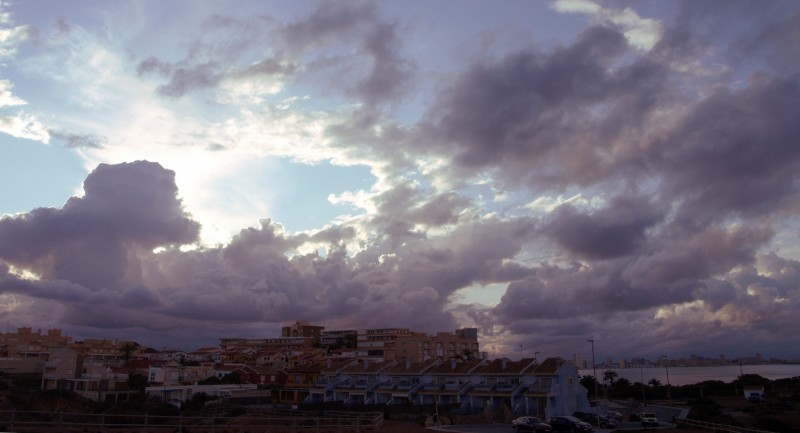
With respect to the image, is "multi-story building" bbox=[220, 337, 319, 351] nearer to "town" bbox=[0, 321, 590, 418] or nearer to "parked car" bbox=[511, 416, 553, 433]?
"town" bbox=[0, 321, 590, 418]

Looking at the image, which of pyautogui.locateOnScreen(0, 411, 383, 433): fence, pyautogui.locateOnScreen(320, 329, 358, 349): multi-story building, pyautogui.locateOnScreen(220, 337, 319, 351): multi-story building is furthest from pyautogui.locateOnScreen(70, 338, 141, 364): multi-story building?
pyautogui.locateOnScreen(0, 411, 383, 433): fence

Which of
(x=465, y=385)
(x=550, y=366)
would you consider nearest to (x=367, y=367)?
(x=465, y=385)

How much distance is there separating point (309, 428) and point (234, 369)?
232ft

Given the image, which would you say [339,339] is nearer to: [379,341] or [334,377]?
[379,341]

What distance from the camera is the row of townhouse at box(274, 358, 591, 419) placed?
195 ft

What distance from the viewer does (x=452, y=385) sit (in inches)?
2635

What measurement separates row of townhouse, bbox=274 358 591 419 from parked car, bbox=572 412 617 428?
10.5ft

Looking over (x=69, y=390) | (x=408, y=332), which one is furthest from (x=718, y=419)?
(x=408, y=332)

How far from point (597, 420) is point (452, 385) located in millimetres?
18358

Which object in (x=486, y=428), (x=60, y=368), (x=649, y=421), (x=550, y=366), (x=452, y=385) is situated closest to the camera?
(x=486, y=428)

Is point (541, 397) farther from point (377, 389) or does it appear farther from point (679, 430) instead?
Answer: point (377, 389)

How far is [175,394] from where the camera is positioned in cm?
7706

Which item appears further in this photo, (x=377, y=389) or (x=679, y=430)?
(x=377, y=389)

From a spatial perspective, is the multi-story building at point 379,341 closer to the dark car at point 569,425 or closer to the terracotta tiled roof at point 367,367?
the terracotta tiled roof at point 367,367
